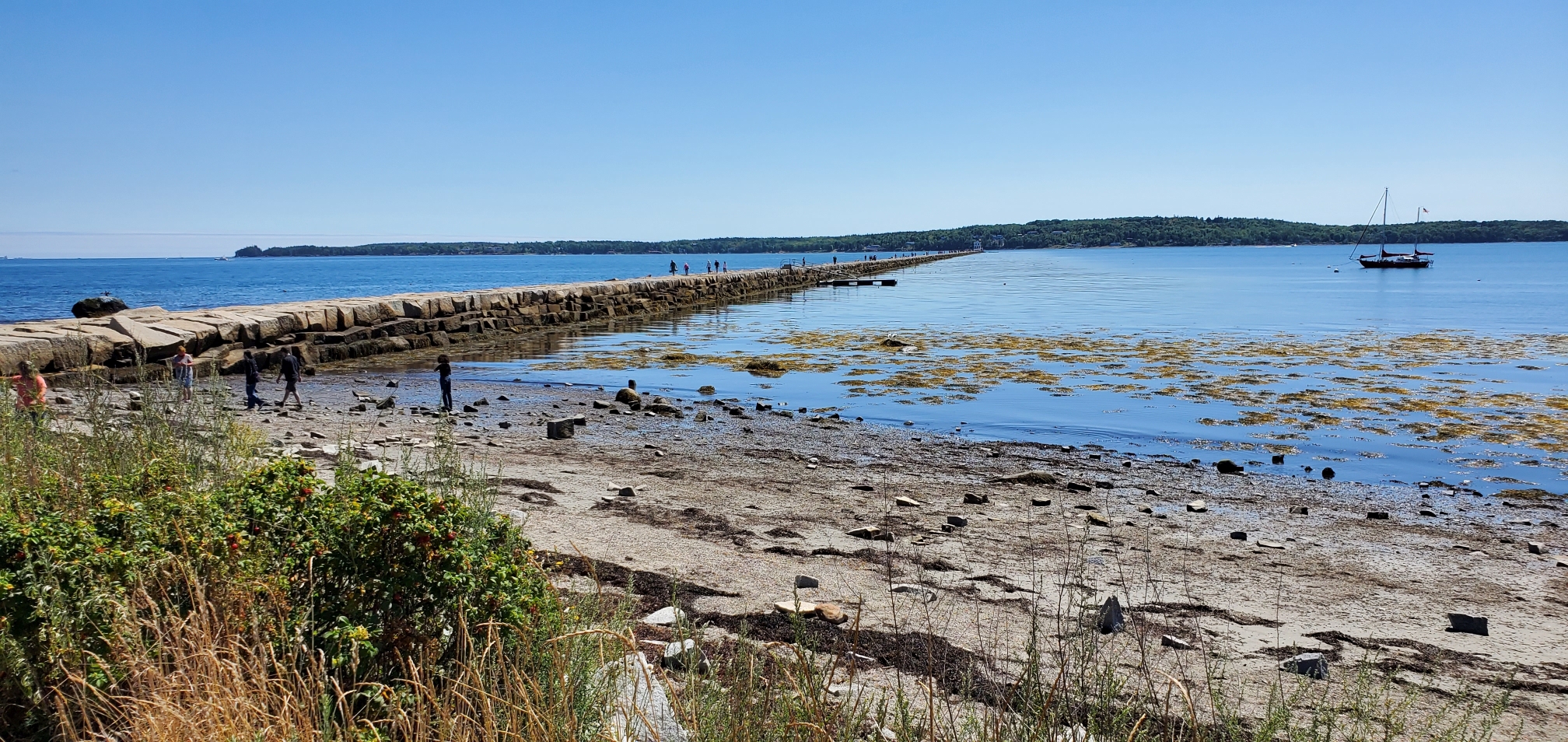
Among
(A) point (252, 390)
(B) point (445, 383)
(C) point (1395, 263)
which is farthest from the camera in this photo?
(C) point (1395, 263)

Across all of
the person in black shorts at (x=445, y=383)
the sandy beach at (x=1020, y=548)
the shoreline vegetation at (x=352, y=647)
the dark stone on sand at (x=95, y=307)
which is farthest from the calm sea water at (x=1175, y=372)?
the dark stone on sand at (x=95, y=307)

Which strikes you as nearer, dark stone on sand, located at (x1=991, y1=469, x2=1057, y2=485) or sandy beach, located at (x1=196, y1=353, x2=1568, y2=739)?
sandy beach, located at (x1=196, y1=353, x2=1568, y2=739)

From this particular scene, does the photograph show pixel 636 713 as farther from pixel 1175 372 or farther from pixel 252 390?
pixel 1175 372

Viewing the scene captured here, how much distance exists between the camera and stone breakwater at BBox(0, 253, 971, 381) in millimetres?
17766

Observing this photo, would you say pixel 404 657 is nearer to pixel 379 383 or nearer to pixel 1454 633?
pixel 1454 633

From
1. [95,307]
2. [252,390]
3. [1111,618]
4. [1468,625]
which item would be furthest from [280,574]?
[95,307]

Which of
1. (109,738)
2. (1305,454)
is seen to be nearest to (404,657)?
(109,738)

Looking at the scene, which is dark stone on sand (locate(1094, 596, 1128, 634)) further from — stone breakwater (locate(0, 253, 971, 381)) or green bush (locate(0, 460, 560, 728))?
stone breakwater (locate(0, 253, 971, 381))

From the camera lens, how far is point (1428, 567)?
8.31 meters

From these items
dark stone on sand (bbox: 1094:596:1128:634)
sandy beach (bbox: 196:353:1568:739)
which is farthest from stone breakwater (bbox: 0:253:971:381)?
dark stone on sand (bbox: 1094:596:1128:634)

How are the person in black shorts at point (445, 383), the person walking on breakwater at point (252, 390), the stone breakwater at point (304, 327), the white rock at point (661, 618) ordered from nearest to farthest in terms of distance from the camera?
the white rock at point (661, 618), the person walking on breakwater at point (252, 390), the person in black shorts at point (445, 383), the stone breakwater at point (304, 327)

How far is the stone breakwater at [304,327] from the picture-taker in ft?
58.3

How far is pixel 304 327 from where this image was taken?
79.6ft

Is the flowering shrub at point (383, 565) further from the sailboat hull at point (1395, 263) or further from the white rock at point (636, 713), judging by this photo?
the sailboat hull at point (1395, 263)
